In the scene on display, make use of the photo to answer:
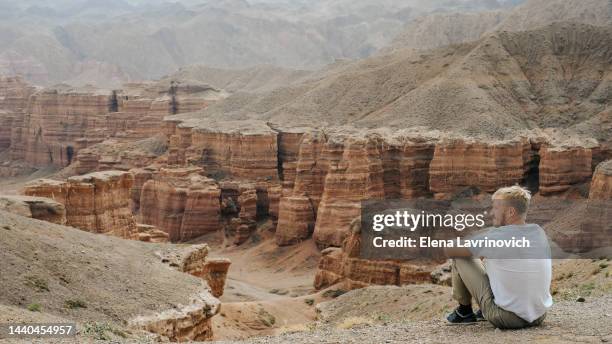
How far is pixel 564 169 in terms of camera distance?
47219 mm

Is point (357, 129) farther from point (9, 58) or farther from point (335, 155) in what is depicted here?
point (9, 58)

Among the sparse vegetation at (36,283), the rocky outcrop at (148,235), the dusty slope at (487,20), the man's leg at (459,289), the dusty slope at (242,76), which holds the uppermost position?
the dusty slope at (487,20)

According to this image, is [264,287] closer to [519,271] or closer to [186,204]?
[186,204]

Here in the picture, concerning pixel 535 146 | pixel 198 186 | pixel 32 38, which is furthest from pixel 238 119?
pixel 32 38

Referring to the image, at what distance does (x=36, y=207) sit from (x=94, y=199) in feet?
17.2

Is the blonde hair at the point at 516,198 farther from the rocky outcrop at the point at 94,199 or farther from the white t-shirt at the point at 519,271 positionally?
the rocky outcrop at the point at 94,199

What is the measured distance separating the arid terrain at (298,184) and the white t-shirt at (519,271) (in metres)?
0.42

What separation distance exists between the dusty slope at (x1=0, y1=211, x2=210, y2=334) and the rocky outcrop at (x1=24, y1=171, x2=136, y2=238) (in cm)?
889

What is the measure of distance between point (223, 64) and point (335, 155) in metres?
Answer: 136

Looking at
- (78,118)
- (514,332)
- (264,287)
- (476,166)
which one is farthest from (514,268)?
(78,118)

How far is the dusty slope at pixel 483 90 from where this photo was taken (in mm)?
55031

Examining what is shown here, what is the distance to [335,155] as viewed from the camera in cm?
4966

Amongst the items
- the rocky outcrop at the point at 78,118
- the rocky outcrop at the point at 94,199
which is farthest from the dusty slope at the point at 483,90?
the rocky outcrop at the point at 94,199

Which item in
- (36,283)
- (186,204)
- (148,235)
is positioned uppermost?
(36,283)
